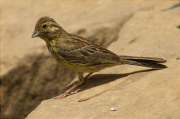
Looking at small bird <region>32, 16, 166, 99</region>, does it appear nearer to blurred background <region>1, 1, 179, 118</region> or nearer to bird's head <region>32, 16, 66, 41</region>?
bird's head <region>32, 16, 66, 41</region>

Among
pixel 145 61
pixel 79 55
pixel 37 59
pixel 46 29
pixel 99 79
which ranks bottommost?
pixel 99 79

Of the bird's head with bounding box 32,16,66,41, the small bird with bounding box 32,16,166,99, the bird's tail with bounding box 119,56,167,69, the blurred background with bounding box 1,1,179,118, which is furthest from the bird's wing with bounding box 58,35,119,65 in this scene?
the blurred background with bounding box 1,1,179,118

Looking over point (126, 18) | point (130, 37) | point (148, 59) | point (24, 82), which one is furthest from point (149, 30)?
point (24, 82)

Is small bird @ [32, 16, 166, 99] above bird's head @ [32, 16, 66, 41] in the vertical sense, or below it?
below

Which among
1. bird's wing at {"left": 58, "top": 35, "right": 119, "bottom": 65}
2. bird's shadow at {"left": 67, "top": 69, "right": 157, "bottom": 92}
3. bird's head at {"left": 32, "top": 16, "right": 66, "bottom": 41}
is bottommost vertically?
bird's shadow at {"left": 67, "top": 69, "right": 157, "bottom": 92}

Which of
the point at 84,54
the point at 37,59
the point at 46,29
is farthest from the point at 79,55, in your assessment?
the point at 37,59

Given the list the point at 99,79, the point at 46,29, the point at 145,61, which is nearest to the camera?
the point at 145,61

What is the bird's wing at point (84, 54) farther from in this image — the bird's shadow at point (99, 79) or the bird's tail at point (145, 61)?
the bird's shadow at point (99, 79)

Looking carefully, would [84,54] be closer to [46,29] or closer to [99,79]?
[99,79]
